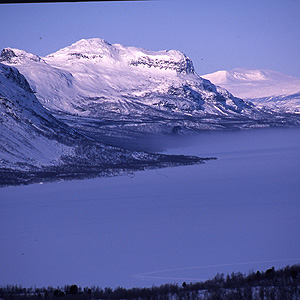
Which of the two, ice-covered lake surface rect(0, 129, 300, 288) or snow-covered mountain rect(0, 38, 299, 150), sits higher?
snow-covered mountain rect(0, 38, 299, 150)

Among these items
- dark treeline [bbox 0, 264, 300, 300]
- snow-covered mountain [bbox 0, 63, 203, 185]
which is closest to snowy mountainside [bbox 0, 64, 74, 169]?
snow-covered mountain [bbox 0, 63, 203, 185]

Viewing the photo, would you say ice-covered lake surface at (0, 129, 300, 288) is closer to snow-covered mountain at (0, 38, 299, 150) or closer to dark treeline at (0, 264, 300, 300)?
dark treeline at (0, 264, 300, 300)

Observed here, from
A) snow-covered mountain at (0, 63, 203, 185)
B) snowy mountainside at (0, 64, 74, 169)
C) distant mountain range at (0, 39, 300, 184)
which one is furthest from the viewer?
distant mountain range at (0, 39, 300, 184)

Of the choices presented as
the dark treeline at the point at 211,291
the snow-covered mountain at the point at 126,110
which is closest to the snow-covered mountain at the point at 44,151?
the dark treeline at the point at 211,291

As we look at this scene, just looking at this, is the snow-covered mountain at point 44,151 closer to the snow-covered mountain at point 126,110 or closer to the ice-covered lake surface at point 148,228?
the ice-covered lake surface at point 148,228

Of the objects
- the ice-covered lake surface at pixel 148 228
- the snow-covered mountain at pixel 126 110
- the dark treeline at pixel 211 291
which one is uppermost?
the snow-covered mountain at pixel 126 110

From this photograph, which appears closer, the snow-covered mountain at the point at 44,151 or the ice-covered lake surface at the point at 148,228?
the ice-covered lake surface at the point at 148,228

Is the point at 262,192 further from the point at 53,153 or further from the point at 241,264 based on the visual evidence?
the point at 53,153
